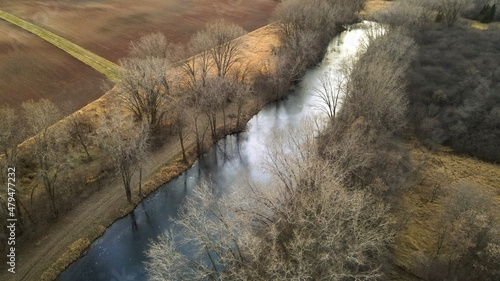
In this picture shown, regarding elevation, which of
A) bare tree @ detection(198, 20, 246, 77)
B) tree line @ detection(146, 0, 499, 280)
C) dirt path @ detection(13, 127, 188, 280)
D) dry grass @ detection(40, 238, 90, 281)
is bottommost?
dry grass @ detection(40, 238, 90, 281)

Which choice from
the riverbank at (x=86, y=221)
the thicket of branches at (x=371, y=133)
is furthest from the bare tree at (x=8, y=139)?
the thicket of branches at (x=371, y=133)

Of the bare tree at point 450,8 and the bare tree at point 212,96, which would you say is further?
the bare tree at point 450,8

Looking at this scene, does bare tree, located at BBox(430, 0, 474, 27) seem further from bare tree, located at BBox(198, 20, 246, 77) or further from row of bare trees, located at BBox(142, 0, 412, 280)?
bare tree, located at BBox(198, 20, 246, 77)

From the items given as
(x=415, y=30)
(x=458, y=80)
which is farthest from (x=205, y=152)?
(x=415, y=30)

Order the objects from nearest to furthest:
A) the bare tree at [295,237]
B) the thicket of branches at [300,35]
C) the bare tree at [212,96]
Result: 1. the bare tree at [295,237]
2. the bare tree at [212,96]
3. the thicket of branches at [300,35]

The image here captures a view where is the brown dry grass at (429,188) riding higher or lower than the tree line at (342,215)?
lower

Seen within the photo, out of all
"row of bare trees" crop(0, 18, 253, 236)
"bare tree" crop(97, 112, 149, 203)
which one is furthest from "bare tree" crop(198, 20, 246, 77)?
"bare tree" crop(97, 112, 149, 203)

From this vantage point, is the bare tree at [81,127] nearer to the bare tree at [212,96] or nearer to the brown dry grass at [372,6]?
the bare tree at [212,96]
